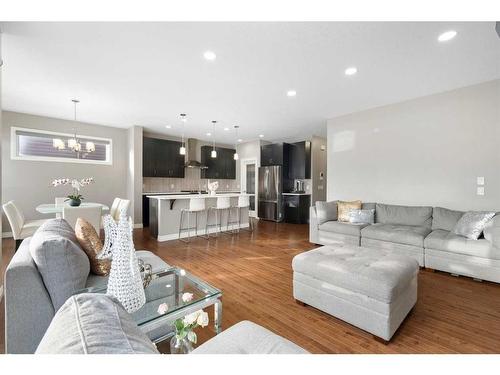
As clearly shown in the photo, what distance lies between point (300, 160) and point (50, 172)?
6.54m

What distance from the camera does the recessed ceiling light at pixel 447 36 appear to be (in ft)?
7.22

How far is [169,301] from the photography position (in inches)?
61.9

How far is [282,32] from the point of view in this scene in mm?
2207

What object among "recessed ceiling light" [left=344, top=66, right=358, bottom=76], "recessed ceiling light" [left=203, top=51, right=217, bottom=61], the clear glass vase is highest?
"recessed ceiling light" [left=344, top=66, right=358, bottom=76]

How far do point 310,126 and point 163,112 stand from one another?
3618 mm

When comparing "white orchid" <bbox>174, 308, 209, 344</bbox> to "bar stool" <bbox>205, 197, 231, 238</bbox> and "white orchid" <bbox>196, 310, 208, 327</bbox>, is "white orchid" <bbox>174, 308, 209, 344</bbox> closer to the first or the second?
"white orchid" <bbox>196, 310, 208, 327</bbox>

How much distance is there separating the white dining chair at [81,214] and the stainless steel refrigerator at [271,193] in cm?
469

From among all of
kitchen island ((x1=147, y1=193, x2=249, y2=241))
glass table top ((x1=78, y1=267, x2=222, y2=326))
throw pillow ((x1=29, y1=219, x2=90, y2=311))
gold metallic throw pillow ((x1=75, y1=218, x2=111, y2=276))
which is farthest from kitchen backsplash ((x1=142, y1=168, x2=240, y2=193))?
throw pillow ((x1=29, y1=219, x2=90, y2=311))

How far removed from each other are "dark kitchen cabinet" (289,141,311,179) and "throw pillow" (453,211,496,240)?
14.0ft

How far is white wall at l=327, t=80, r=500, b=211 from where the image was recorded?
3.30 metres

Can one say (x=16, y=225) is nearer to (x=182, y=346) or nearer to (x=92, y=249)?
(x=92, y=249)
